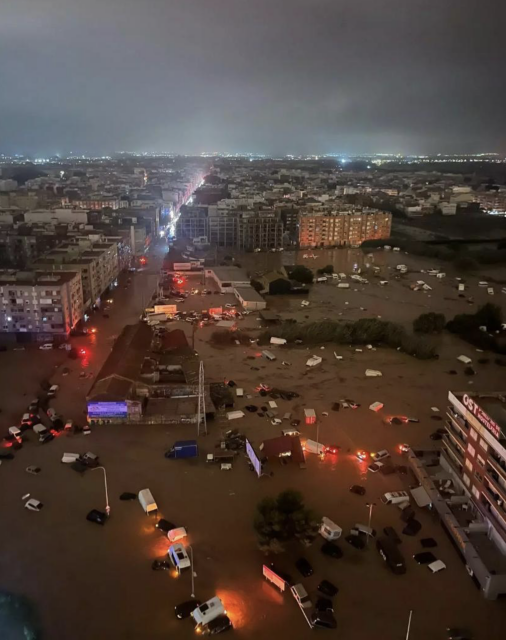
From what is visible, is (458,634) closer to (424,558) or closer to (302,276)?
(424,558)

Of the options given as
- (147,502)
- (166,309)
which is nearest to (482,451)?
(147,502)

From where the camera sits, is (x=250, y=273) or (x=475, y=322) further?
(x=250, y=273)

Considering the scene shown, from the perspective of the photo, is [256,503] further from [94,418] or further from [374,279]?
[374,279]

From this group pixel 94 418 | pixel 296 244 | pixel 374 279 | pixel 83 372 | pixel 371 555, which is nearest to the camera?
pixel 371 555

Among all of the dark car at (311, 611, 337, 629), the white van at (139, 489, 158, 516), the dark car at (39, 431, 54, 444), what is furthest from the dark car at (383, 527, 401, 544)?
the dark car at (39, 431, 54, 444)

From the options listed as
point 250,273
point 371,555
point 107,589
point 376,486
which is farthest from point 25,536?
point 250,273

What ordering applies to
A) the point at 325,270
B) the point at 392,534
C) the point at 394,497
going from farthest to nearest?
the point at 325,270, the point at 394,497, the point at 392,534
